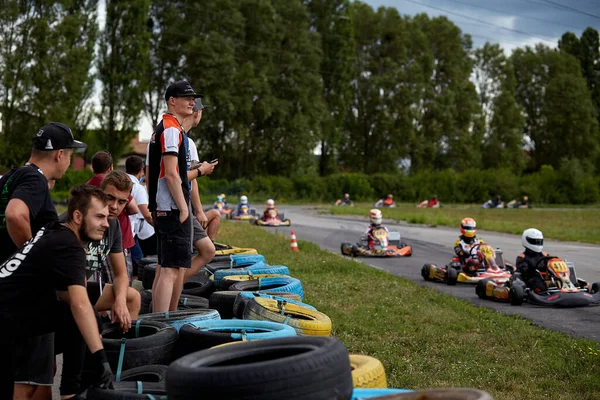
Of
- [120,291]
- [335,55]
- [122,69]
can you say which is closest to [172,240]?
[120,291]

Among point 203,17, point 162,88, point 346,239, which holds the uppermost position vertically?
point 203,17

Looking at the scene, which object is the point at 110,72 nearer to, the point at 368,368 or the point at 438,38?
the point at 438,38

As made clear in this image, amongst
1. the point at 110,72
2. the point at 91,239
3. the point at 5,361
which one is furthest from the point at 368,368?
A: the point at 110,72

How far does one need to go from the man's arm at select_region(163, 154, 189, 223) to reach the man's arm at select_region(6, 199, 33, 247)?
1.57m

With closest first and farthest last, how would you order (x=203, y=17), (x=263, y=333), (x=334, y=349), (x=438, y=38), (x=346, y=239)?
(x=334, y=349)
(x=263, y=333)
(x=346, y=239)
(x=203, y=17)
(x=438, y=38)

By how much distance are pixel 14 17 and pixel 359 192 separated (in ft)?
80.0

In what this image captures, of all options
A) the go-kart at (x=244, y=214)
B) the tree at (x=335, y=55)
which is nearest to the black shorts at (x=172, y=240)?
the go-kart at (x=244, y=214)

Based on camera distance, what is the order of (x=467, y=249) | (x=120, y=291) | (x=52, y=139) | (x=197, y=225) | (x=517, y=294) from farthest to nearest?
(x=467, y=249) < (x=517, y=294) < (x=197, y=225) < (x=120, y=291) < (x=52, y=139)

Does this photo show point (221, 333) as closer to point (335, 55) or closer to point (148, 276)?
point (148, 276)

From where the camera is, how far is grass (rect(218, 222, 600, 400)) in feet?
17.1

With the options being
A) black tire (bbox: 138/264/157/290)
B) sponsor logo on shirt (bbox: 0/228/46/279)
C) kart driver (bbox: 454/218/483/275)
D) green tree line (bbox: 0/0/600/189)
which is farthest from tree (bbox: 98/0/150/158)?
sponsor logo on shirt (bbox: 0/228/46/279)

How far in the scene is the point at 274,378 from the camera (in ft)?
10.2

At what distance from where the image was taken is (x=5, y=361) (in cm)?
396

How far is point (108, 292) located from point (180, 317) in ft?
1.75
